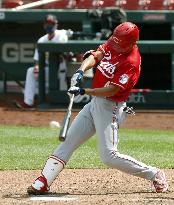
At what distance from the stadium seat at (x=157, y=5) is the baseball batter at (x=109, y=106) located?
32.9ft

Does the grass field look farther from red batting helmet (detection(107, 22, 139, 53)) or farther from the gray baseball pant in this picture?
red batting helmet (detection(107, 22, 139, 53))

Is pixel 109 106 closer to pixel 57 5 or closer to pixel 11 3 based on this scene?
pixel 57 5

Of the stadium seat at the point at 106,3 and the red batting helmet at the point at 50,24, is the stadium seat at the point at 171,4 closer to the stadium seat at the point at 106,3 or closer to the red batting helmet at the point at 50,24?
the stadium seat at the point at 106,3

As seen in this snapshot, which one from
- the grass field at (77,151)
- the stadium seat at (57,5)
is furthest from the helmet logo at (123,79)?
the stadium seat at (57,5)

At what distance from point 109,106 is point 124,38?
24.5 inches

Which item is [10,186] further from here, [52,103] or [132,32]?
[52,103]

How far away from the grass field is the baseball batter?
6.03 feet

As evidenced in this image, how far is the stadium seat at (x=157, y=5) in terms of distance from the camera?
54.3 feet

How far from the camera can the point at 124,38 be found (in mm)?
6363

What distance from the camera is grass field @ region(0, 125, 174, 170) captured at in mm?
8859

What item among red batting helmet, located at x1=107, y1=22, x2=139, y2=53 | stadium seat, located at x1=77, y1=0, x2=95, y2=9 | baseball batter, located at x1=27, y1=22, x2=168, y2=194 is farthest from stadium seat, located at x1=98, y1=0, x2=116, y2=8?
red batting helmet, located at x1=107, y1=22, x2=139, y2=53

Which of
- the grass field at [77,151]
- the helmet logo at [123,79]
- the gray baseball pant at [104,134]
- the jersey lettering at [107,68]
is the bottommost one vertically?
the grass field at [77,151]

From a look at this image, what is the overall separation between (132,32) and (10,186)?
1954mm

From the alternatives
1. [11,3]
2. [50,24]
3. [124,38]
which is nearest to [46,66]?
[50,24]
